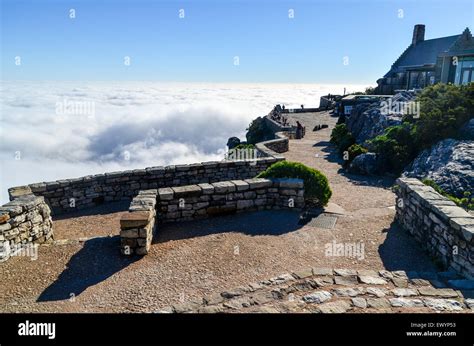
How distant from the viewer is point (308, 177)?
8.67 metres

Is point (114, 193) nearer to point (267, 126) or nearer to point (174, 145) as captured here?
point (267, 126)

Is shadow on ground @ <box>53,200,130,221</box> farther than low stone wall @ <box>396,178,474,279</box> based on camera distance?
Yes

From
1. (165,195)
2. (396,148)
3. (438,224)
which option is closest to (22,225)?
(165,195)

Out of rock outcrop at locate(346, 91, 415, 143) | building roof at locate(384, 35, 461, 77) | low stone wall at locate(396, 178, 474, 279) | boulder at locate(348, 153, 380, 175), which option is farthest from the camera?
building roof at locate(384, 35, 461, 77)

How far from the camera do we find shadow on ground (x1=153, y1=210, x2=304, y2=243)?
7.28 m

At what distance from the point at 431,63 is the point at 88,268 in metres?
A: 36.3

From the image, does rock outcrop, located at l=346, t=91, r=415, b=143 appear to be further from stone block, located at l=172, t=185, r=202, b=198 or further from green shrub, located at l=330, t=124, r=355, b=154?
stone block, located at l=172, t=185, r=202, b=198

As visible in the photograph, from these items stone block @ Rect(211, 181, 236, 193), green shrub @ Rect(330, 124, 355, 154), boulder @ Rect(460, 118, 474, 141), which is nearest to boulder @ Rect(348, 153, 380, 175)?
boulder @ Rect(460, 118, 474, 141)

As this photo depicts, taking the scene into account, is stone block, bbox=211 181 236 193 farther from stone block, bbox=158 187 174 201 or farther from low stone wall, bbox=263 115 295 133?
low stone wall, bbox=263 115 295 133

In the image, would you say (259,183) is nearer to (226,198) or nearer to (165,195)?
(226,198)

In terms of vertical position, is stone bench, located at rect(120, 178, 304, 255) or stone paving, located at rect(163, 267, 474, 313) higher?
stone bench, located at rect(120, 178, 304, 255)

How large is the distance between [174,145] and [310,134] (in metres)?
173

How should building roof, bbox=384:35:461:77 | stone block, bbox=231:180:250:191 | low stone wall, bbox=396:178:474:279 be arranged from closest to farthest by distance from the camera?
1. low stone wall, bbox=396:178:474:279
2. stone block, bbox=231:180:250:191
3. building roof, bbox=384:35:461:77

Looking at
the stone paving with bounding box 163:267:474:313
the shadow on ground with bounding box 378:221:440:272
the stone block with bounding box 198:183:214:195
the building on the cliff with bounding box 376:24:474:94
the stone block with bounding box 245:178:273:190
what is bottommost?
→ the shadow on ground with bounding box 378:221:440:272
